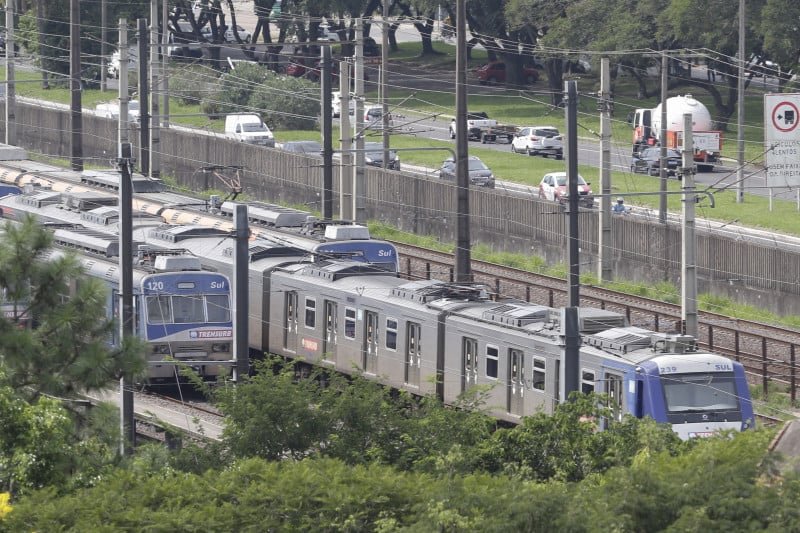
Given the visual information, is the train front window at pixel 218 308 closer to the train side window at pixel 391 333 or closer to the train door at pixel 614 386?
the train side window at pixel 391 333

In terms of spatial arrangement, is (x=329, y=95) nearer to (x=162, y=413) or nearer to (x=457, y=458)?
(x=162, y=413)

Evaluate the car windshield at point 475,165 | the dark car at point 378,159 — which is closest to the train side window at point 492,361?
the car windshield at point 475,165

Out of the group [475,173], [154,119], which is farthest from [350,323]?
[475,173]

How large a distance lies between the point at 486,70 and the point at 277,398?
242 feet

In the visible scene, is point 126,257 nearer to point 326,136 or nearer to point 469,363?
point 469,363

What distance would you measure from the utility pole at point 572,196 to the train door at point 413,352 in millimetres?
2811

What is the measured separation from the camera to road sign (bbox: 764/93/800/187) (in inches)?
1711

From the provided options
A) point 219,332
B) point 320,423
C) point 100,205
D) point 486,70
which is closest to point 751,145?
point 486,70

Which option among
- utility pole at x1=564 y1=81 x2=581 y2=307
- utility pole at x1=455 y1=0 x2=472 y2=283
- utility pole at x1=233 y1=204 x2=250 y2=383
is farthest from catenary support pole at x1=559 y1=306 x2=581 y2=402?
utility pole at x1=455 y1=0 x2=472 y2=283

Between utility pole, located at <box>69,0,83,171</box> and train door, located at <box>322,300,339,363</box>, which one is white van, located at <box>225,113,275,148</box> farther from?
train door, located at <box>322,300,339,363</box>

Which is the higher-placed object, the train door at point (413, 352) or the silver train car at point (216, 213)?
the silver train car at point (216, 213)

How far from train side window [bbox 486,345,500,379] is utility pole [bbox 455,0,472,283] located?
339 inches

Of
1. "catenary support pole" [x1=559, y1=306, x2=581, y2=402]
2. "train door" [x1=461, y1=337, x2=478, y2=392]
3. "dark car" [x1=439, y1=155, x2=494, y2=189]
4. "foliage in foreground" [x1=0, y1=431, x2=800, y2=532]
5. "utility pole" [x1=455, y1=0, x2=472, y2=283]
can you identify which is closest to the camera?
"foliage in foreground" [x1=0, y1=431, x2=800, y2=532]

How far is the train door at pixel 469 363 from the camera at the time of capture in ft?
91.4
